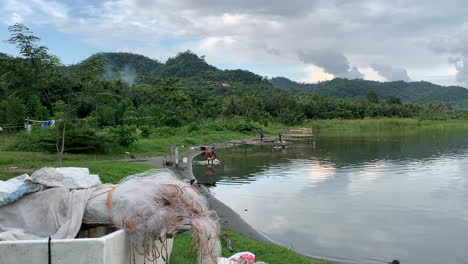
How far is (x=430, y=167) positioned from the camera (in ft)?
94.6

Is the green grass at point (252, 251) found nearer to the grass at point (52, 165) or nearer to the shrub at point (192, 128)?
the grass at point (52, 165)

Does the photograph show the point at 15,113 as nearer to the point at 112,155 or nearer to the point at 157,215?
the point at 112,155

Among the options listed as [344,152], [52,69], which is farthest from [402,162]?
[52,69]

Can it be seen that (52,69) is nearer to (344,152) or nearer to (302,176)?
(302,176)

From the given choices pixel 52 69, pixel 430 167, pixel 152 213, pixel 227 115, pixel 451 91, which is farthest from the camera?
pixel 451 91

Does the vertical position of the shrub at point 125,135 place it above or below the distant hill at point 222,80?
below

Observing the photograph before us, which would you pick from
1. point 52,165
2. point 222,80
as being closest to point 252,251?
point 52,165

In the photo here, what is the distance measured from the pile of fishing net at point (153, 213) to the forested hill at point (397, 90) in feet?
508

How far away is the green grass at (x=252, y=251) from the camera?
8.70 metres

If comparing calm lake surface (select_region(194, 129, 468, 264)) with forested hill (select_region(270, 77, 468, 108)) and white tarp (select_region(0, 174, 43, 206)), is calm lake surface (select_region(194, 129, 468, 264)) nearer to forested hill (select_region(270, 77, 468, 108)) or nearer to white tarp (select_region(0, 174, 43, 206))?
white tarp (select_region(0, 174, 43, 206))

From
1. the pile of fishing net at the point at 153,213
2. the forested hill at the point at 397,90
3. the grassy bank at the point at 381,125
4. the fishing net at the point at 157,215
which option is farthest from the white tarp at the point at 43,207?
the forested hill at the point at 397,90

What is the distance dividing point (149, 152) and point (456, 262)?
2300 centimetres

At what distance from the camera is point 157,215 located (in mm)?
5492

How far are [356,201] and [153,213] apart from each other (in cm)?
1472
